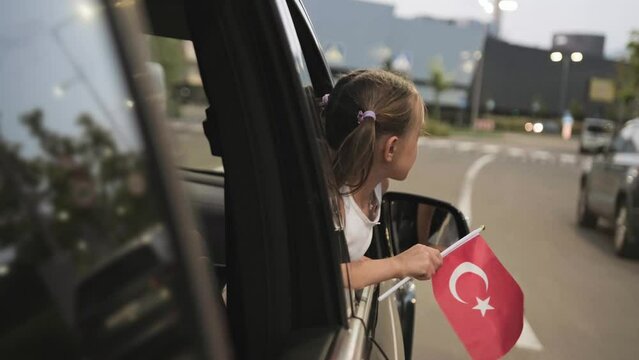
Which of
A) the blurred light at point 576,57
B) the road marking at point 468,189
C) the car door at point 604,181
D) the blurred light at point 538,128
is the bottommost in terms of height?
the blurred light at point 538,128

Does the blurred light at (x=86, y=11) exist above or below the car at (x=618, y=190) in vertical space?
above

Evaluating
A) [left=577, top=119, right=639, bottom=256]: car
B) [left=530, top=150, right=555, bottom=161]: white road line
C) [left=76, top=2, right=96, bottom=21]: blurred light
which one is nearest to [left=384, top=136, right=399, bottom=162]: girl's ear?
[left=76, top=2, right=96, bottom=21]: blurred light

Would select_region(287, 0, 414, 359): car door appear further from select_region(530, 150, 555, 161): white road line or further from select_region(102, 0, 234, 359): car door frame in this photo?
select_region(530, 150, 555, 161): white road line

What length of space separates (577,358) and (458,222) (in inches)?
117

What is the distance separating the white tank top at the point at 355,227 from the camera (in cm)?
193

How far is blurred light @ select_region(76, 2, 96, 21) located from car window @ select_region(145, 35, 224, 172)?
0.38 feet

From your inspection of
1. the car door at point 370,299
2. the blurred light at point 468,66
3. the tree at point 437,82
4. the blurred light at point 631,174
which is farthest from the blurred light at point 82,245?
the blurred light at point 468,66

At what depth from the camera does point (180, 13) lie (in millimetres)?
2020

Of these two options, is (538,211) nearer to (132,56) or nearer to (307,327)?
(307,327)

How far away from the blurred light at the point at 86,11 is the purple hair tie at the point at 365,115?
4.12 feet

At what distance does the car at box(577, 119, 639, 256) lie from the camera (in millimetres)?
8617

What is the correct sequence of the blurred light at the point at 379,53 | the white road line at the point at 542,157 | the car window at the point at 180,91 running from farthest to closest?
the blurred light at the point at 379,53 < the white road line at the point at 542,157 < the car window at the point at 180,91

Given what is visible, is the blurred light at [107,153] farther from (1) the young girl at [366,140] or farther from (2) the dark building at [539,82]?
(2) the dark building at [539,82]

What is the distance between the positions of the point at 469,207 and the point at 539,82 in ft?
291
